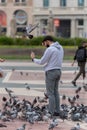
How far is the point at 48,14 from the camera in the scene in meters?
79.3

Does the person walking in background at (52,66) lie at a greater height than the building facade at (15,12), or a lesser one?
greater

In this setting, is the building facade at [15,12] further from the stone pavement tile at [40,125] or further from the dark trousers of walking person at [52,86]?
the stone pavement tile at [40,125]

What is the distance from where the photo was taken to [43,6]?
8106 centimetres

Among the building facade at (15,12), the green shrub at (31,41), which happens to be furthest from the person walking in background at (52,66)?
the building facade at (15,12)

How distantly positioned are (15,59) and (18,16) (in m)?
44.2

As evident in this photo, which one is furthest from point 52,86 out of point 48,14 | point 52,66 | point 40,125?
point 48,14

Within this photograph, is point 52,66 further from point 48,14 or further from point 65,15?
point 48,14

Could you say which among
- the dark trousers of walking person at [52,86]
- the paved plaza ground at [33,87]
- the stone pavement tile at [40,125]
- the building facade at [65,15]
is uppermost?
the dark trousers of walking person at [52,86]

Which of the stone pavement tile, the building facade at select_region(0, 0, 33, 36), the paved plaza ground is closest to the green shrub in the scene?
the paved plaza ground

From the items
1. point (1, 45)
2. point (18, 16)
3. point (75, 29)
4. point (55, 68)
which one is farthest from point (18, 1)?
point (55, 68)

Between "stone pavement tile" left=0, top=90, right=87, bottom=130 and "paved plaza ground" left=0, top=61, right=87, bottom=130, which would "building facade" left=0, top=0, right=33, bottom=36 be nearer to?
"paved plaza ground" left=0, top=61, right=87, bottom=130

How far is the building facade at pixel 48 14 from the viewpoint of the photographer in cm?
7831

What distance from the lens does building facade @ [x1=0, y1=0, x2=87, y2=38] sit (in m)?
78.3

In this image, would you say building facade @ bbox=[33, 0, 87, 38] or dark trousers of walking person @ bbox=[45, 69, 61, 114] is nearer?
dark trousers of walking person @ bbox=[45, 69, 61, 114]
